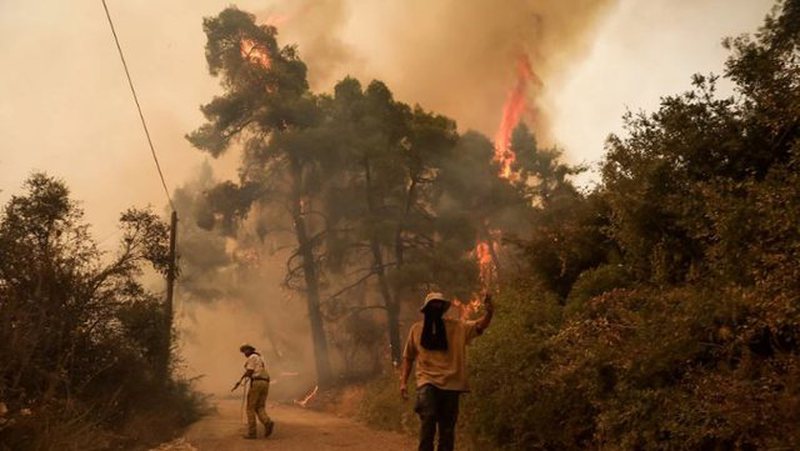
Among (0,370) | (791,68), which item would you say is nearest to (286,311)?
(0,370)

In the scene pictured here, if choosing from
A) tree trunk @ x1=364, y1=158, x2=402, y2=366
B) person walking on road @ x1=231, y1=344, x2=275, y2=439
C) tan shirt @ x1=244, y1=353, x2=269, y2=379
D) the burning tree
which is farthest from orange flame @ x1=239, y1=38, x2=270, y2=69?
person walking on road @ x1=231, y1=344, x2=275, y2=439

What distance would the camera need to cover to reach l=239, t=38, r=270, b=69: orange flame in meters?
32.3

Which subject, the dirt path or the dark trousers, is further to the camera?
the dirt path

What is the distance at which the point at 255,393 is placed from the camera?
11211 millimetres

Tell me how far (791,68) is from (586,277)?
11.2ft

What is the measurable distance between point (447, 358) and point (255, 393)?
20.8ft

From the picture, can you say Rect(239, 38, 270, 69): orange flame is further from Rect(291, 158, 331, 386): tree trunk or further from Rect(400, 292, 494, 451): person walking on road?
Rect(400, 292, 494, 451): person walking on road

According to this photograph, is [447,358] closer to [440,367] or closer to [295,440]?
[440,367]

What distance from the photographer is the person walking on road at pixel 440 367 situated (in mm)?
5797

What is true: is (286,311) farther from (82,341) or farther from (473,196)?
(82,341)

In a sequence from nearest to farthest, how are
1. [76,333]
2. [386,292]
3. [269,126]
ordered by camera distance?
[76,333] < [386,292] < [269,126]

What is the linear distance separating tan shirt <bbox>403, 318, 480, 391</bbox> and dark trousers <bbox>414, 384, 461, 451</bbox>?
0.26 feet

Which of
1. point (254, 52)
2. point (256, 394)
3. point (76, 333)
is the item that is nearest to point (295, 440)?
point (256, 394)

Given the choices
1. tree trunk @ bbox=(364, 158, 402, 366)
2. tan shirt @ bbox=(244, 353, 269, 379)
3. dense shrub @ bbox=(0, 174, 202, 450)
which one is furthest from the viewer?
tree trunk @ bbox=(364, 158, 402, 366)
